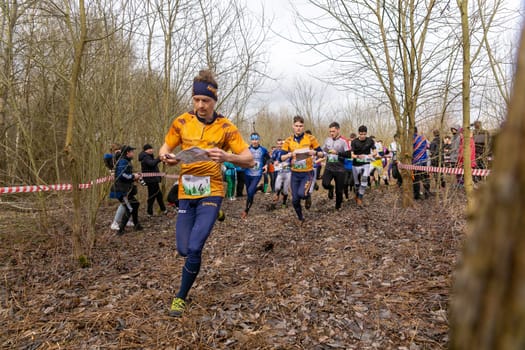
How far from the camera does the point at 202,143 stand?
11.9ft

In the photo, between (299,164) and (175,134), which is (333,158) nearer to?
(299,164)

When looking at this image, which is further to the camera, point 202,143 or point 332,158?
point 332,158

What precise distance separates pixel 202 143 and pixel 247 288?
5.80ft

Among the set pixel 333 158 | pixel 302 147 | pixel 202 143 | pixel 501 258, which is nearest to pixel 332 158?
pixel 333 158

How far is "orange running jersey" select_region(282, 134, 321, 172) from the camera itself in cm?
731

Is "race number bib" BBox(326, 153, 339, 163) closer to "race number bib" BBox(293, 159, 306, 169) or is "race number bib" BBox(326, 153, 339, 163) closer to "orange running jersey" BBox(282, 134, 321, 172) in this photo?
"orange running jersey" BBox(282, 134, 321, 172)

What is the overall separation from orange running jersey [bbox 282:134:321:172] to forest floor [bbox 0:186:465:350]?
4.37 feet

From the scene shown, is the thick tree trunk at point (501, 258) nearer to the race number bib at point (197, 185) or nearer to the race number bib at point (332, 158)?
the race number bib at point (197, 185)

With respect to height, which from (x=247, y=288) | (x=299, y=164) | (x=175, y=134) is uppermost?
(x=175, y=134)

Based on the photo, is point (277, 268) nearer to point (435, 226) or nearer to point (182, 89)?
point (435, 226)

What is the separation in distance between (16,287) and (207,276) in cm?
234

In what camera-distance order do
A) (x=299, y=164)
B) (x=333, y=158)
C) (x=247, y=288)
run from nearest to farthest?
(x=247, y=288) → (x=299, y=164) → (x=333, y=158)

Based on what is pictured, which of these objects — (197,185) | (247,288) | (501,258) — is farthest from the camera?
(247,288)

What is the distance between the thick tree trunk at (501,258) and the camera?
53 centimetres
